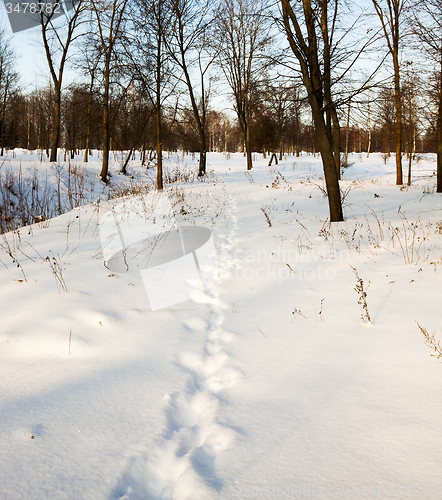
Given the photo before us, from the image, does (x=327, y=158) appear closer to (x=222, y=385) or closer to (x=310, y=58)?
(x=310, y=58)

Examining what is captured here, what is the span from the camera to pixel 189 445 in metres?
1.75

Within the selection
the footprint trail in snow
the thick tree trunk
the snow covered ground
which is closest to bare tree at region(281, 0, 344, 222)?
the thick tree trunk

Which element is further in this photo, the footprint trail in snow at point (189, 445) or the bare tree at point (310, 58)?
the bare tree at point (310, 58)

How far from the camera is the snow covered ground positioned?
1.50m

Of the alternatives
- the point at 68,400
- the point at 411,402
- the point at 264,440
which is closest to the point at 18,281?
the point at 68,400

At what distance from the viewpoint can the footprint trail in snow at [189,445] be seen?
4.84ft

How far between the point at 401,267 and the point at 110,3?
16.7 metres

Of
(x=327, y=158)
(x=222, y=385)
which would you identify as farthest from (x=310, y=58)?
(x=222, y=385)

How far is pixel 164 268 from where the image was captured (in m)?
4.46

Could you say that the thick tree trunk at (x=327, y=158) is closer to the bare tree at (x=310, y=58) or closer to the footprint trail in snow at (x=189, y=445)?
the bare tree at (x=310, y=58)

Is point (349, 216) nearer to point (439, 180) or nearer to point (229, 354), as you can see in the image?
point (229, 354)

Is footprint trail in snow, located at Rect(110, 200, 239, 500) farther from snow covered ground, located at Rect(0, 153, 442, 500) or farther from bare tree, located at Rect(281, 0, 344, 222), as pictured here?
bare tree, located at Rect(281, 0, 344, 222)

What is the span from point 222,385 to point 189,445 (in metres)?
0.52

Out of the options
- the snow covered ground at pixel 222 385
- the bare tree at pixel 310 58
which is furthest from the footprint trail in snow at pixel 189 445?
the bare tree at pixel 310 58
